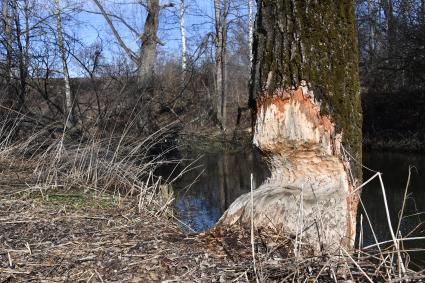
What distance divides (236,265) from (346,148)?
114 cm

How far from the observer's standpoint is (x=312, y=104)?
3.24 metres

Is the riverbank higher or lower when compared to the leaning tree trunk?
lower

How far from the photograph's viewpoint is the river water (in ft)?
23.6

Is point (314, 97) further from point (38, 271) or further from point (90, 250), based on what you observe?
point (38, 271)

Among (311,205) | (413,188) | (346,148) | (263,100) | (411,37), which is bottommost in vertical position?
(413,188)

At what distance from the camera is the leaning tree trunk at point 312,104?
3201 millimetres

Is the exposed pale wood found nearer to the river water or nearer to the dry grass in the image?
the dry grass

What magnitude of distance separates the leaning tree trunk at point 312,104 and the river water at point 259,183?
1285 mm

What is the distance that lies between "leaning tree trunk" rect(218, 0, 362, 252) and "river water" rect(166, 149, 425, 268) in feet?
4.22

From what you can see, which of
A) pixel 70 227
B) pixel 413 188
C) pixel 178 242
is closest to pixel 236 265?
pixel 178 242

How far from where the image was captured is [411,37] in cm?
1773

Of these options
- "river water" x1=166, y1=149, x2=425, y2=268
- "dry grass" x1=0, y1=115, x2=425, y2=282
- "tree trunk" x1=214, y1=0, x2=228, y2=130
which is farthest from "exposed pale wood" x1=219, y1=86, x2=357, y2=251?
"tree trunk" x1=214, y1=0, x2=228, y2=130

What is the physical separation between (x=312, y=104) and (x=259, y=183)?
22.8 feet

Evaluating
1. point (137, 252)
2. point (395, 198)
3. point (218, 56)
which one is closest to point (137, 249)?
point (137, 252)
